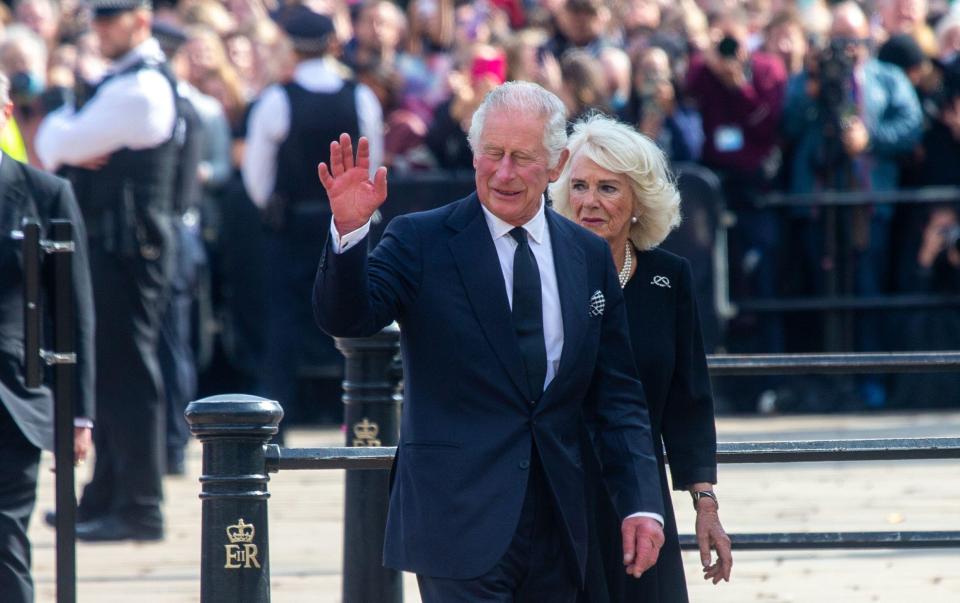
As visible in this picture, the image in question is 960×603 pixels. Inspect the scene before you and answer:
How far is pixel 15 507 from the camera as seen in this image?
19.1 feet

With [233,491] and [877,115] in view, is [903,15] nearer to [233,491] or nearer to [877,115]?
[877,115]

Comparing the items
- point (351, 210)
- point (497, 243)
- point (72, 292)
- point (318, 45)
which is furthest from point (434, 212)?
point (318, 45)

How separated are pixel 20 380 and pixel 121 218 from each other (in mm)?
2657

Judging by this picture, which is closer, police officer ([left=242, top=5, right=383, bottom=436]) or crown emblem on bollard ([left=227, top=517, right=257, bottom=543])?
crown emblem on bollard ([left=227, top=517, right=257, bottom=543])

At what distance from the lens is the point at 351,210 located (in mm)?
3904

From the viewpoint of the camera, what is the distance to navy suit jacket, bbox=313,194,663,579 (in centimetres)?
412

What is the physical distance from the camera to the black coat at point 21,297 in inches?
233

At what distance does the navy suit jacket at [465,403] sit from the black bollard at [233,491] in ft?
2.23

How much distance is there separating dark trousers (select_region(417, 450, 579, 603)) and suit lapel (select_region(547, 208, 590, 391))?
0.26 m

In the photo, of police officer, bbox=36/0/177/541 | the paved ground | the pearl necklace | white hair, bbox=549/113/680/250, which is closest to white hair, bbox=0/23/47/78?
the paved ground

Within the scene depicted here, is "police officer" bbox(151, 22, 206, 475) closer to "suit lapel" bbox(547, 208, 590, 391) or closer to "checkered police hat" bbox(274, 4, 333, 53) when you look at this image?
"checkered police hat" bbox(274, 4, 333, 53)

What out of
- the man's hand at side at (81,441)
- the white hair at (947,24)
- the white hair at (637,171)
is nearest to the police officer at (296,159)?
the white hair at (947,24)

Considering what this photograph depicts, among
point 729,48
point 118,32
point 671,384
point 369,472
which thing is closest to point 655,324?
point 671,384

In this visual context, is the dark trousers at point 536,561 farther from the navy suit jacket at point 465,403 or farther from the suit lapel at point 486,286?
the suit lapel at point 486,286
